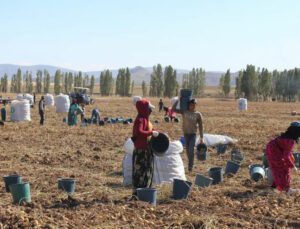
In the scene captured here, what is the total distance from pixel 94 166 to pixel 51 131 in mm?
7225

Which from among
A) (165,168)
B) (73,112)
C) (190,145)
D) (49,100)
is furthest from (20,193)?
(49,100)

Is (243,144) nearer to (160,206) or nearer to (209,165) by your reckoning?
(209,165)

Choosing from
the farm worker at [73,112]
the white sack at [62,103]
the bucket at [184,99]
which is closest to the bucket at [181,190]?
the bucket at [184,99]

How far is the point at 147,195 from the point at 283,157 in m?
2.33

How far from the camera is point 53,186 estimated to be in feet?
27.6

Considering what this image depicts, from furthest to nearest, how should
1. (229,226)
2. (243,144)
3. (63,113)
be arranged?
(63,113) < (243,144) < (229,226)

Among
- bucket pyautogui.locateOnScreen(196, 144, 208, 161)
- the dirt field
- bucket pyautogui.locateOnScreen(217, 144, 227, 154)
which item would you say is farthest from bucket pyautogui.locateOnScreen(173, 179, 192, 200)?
bucket pyautogui.locateOnScreen(217, 144, 227, 154)

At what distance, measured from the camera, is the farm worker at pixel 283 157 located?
7785mm

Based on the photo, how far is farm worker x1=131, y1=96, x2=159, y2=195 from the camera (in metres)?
7.24

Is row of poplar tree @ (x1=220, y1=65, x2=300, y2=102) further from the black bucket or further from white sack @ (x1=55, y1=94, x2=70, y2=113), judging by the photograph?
the black bucket

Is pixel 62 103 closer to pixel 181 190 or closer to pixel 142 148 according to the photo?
pixel 142 148

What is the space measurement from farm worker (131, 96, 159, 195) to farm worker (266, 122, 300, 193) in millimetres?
1958

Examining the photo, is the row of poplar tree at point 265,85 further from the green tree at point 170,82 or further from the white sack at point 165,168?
the white sack at point 165,168

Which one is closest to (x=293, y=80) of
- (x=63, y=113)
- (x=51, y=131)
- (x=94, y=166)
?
(x=63, y=113)
